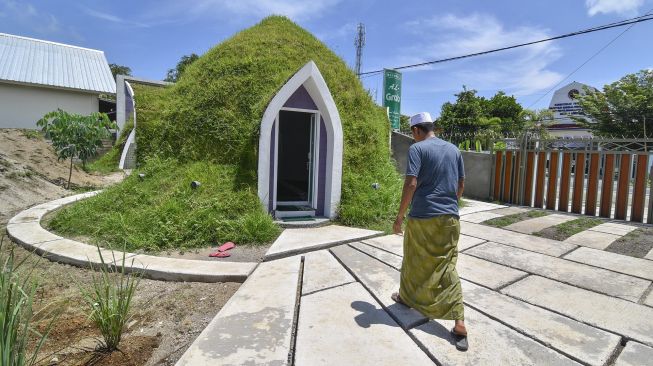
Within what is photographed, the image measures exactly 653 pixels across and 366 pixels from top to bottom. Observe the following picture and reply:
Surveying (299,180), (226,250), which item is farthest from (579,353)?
(299,180)

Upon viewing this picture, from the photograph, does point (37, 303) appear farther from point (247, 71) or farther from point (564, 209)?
point (564, 209)

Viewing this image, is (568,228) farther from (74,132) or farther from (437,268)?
(74,132)

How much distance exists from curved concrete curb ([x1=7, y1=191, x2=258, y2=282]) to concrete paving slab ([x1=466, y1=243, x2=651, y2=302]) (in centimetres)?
341

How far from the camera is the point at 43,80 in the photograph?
1895 centimetres

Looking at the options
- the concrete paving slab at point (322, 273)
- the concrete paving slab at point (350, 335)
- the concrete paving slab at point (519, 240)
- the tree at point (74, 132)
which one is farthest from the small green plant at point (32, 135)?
the concrete paving slab at point (519, 240)

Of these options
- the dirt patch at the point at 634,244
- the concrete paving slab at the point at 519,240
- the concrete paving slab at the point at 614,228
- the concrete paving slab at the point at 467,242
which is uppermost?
the concrete paving slab at the point at 614,228

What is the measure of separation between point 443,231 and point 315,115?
472 cm

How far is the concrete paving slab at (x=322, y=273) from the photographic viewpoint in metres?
4.07

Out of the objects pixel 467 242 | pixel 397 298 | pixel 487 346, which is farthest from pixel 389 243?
pixel 487 346

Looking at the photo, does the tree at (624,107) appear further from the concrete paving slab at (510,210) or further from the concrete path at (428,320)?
the concrete path at (428,320)

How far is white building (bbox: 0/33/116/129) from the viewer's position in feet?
60.7

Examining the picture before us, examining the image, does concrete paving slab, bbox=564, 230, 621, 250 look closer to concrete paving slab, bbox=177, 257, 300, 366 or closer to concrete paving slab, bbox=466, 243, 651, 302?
concrete paving slab, bbox=466, 243, 651, 302

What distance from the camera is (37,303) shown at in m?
3.73

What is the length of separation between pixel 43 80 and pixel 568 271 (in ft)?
76.9
